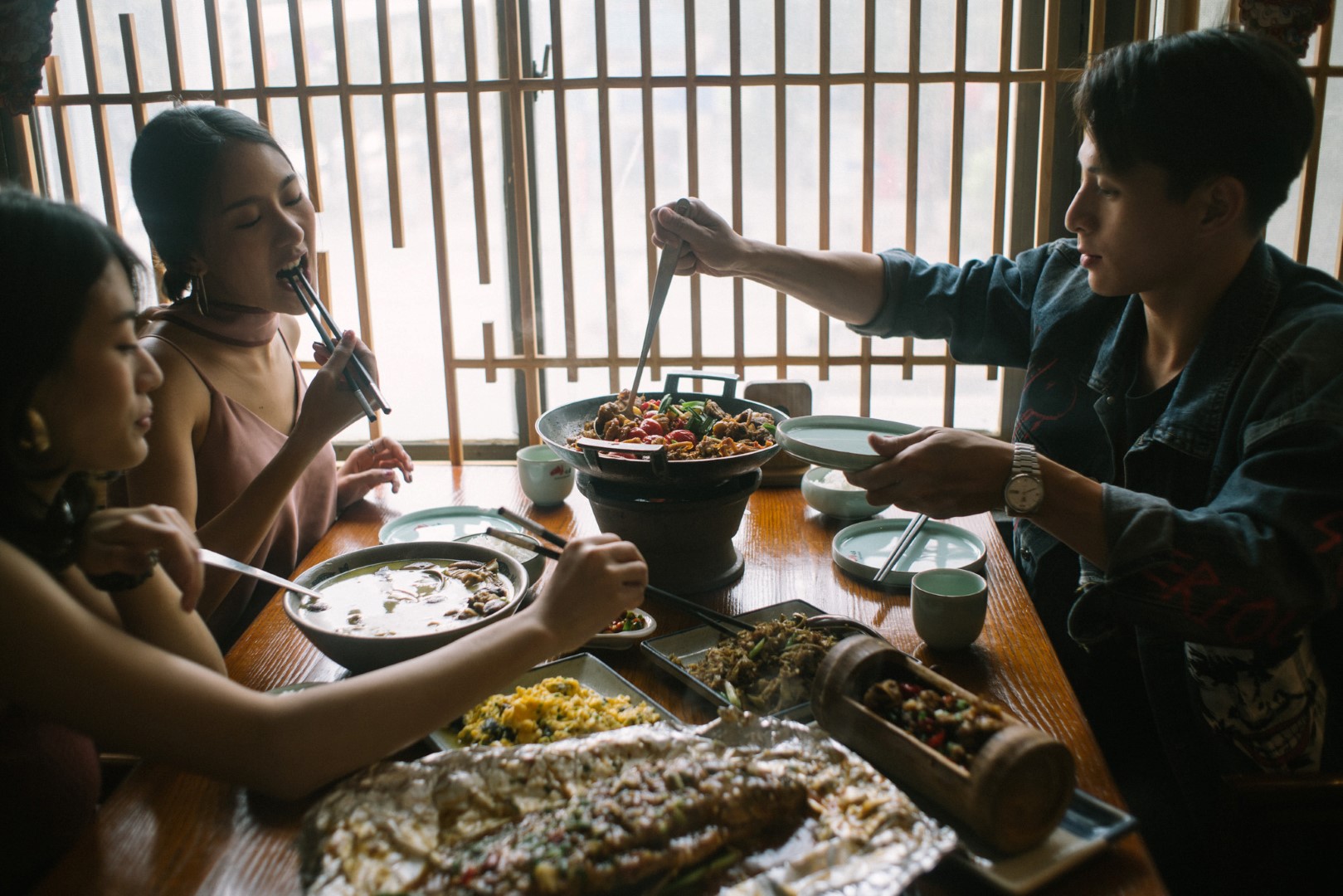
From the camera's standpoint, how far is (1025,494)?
1.51m

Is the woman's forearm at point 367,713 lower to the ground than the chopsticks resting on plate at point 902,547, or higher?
higher

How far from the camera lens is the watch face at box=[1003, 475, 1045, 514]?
4.96ft

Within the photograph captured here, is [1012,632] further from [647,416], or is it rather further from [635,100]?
[635,100]

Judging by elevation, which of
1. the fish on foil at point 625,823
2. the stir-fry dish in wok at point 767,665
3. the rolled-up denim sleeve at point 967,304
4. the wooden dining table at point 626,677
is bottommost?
the wooden dining table at point 626,677

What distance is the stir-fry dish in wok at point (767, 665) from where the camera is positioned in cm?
133

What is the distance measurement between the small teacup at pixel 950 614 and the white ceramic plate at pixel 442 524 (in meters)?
0.95

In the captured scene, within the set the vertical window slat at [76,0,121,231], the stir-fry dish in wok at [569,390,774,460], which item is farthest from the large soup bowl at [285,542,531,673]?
the vertical window slat at [76,0,121,231]

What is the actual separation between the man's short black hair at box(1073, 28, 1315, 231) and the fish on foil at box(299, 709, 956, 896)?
1.20 m

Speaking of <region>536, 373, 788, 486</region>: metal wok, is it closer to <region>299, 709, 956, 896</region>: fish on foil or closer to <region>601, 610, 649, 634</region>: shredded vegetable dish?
<region>601, 610, 649, 634</region>: shredded vegetable dish

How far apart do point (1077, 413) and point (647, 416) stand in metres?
A: 0.93

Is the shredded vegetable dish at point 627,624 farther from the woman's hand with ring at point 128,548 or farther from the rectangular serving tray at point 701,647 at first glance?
the woman's hand with ring at point 128,548

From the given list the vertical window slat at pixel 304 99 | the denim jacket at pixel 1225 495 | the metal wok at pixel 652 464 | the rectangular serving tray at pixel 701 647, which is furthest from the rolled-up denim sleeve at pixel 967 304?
the vertical window slat at pixel 304 99

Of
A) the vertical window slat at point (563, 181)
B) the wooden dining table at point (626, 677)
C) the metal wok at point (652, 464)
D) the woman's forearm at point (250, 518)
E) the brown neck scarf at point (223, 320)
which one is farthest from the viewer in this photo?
the vertical window slat at point (563, 181)

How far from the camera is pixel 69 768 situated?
4.14ft
